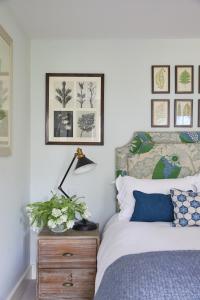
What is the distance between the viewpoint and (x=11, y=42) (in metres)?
2.62

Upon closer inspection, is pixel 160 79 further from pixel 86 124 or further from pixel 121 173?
pixel 121 173

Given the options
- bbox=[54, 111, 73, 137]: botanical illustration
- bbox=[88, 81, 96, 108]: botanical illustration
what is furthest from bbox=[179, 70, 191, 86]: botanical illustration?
bbox=[54, 111, 73, 137]: botanical illustration

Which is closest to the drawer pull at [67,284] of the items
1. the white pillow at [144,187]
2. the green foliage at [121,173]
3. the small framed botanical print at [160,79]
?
the white pillow at [144,187]

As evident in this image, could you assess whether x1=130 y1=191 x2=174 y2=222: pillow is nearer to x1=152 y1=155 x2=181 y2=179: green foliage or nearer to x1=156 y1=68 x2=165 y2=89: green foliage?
x1=152 y1=155 x2=181 y2=179: green foliage

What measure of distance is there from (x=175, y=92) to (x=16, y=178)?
5.51 ft

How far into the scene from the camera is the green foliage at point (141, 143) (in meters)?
3.16

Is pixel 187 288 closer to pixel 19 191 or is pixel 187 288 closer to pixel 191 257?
pixel 191 257

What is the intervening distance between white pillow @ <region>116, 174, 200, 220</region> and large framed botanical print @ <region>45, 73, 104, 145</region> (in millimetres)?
547

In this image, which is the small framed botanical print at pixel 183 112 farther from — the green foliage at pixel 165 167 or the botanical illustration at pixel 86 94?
the botanical illustration at pixel 86 94

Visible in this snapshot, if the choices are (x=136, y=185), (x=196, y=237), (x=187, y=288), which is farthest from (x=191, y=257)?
(x=136, y=185)

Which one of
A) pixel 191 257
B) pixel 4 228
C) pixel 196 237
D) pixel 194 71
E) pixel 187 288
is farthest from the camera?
pixel 194 71

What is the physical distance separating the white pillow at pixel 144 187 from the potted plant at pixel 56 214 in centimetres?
33

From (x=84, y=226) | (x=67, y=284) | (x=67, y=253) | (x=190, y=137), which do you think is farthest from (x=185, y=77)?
(x=67, y=284)

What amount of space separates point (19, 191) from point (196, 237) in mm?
1504
